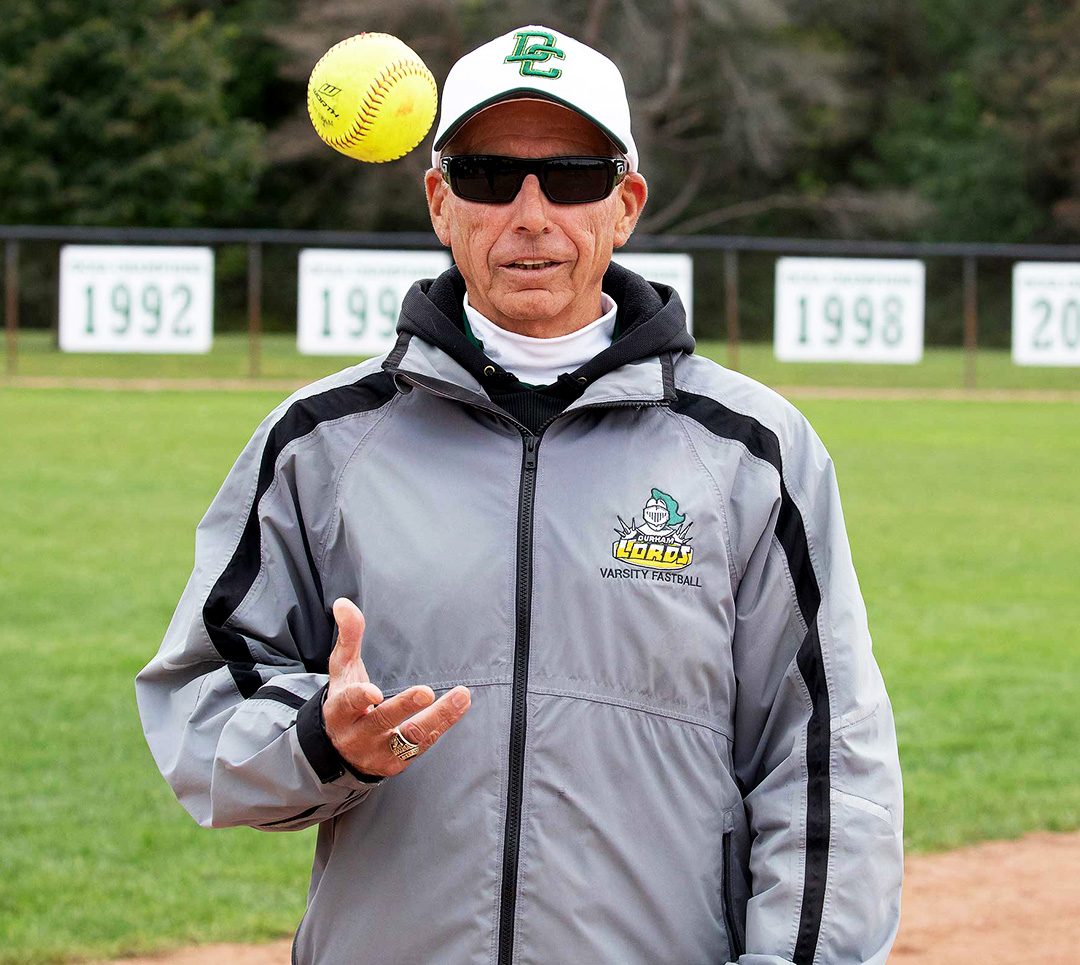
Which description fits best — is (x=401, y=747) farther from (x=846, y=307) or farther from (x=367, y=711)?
(x=846, y=307)

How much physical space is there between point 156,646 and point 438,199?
6.20 metres

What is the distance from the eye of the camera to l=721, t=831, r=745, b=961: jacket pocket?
2.43m

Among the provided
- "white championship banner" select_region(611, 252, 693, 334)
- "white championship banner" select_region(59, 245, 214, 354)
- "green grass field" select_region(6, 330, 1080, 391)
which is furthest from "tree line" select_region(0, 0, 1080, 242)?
"white championship banner" select_region(611, 252, 693, 334)

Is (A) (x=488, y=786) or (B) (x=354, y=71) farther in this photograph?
(B) (x=354, y=71)

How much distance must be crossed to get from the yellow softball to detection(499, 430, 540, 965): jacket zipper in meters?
1.43

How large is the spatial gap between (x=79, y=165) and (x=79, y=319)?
44.0ft

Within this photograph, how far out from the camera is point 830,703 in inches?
95.3

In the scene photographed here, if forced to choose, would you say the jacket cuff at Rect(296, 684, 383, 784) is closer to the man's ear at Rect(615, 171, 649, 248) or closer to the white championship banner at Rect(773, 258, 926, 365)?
the man's ear at Rect(615, 171, 649, 248)

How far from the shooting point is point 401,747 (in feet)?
7.24

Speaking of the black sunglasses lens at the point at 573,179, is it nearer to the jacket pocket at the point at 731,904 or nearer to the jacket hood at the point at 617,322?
the jacket hood at the point at 617,322

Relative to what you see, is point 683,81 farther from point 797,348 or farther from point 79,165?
point 797,348

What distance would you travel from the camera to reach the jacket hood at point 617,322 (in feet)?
8.18

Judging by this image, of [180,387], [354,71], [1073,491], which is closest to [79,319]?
[180,387]

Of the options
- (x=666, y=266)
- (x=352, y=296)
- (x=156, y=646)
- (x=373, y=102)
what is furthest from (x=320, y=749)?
(x=666, y=266)
